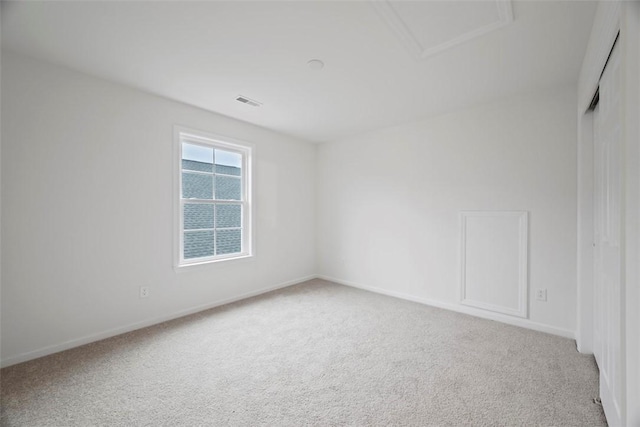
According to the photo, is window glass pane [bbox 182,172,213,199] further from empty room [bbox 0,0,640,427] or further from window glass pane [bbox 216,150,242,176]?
window glass pane [bbox 216,150,242,176]

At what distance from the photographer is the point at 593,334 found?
85.9 inches

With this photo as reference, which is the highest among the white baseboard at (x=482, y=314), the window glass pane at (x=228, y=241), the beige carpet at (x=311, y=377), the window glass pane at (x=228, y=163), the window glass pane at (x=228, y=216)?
the window glass pane at (x=228, y=163)

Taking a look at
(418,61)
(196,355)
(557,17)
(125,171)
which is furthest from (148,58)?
(557,17)

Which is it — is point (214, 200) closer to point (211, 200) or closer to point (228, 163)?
point (211, 200)

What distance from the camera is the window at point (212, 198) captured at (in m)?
3.24

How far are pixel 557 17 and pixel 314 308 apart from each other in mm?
3292

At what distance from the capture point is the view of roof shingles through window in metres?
3.29

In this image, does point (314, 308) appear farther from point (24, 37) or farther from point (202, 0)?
point (24, 37)

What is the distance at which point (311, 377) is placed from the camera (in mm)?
1970

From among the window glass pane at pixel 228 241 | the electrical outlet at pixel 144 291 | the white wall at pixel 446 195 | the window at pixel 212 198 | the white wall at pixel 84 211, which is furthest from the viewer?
the window glass pane at pixel 228 241

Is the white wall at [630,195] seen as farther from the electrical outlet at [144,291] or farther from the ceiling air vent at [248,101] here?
the electrical outlet at [144,291]

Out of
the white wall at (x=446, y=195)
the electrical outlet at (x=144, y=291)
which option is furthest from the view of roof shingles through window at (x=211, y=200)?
the white wall at (x=446, y=195)

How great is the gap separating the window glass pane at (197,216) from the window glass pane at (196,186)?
0.12m

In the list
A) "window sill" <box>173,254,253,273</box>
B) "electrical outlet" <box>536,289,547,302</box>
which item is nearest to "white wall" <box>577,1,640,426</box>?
"electrical outlet" <box>536,289,547,302</box>
